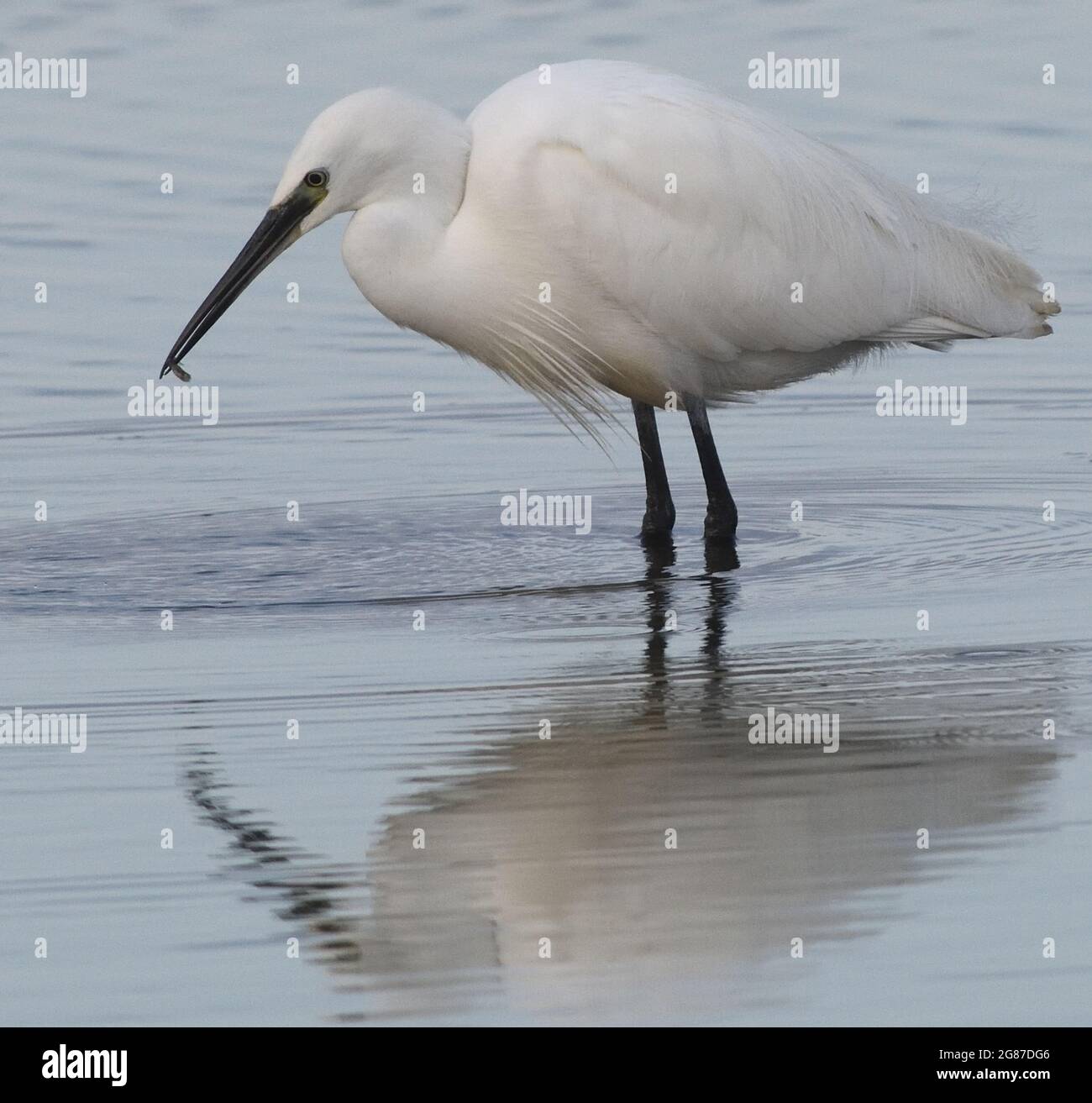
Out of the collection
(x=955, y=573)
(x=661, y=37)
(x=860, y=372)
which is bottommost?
(x=955, y=573)

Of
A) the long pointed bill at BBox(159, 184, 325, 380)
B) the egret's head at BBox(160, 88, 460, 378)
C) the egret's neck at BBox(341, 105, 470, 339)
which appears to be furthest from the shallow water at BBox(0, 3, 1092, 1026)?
the egret's head at BBox(160, 88, 460, 378)

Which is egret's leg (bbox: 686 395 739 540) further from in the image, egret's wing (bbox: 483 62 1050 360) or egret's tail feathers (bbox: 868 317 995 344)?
egret's tail feathers (bbox: 868 317 995 344)

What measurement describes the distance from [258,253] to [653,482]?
6.60 feet

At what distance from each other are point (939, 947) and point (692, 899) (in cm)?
61

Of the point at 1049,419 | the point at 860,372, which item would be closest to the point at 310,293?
the point at 860,372

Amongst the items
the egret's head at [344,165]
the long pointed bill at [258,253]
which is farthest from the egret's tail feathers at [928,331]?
the long pointed bill at [258,253]

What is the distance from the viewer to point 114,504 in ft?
36.2

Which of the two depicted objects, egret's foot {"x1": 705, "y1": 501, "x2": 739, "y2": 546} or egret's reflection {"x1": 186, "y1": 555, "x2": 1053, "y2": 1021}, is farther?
egret's foot {"x1": 705, "y1": 501, "x2": 739, "y2": 546}

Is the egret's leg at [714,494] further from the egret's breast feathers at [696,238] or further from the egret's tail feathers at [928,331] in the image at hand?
the egret's tail feathers at [928,331]

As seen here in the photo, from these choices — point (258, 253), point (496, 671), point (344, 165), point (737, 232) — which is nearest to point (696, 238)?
point (737, 232)

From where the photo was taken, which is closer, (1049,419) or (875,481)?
(875,481)

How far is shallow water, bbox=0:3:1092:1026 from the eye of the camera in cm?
586

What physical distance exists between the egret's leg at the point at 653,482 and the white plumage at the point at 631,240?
0.23 meters

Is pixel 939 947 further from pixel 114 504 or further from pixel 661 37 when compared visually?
pixel 661 37
